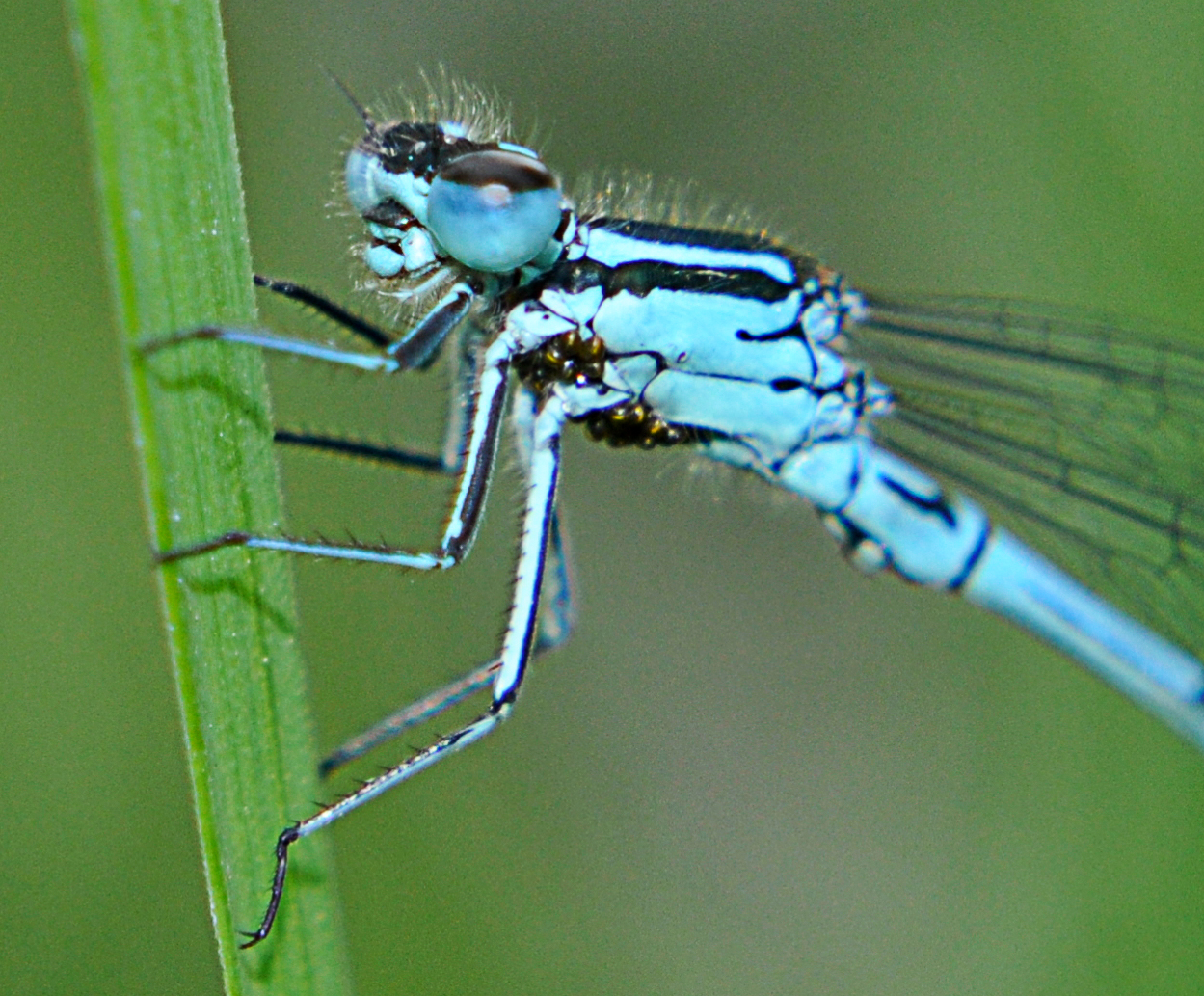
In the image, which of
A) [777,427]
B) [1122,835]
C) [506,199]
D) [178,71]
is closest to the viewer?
[178,71]

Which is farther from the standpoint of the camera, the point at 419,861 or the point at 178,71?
the point at 419,861

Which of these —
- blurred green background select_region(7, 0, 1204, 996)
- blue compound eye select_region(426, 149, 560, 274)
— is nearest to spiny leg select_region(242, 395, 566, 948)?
blurred green background select_region(7, 0, 1204, 996)

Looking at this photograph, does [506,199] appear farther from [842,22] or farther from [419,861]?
[842,22]

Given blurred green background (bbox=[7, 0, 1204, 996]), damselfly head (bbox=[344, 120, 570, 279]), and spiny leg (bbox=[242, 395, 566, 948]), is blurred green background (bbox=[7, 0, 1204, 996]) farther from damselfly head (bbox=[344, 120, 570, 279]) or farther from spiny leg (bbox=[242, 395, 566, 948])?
damselfly head (bbox=[344, 120, 570, 279])

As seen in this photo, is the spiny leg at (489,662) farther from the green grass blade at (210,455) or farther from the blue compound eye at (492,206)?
the green grass blade at (210,455)

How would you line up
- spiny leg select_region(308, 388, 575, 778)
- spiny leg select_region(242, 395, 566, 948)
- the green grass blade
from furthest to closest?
spiny leg select_region(308, 388, 575, 778) < spiny leg select_region(242, 395, 566, 948) < the green grass blade

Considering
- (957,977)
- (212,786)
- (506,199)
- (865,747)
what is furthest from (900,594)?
(212,786)

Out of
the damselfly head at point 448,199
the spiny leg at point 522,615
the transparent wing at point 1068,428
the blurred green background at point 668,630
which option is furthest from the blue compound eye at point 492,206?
the transparent wing at point 1068,428
